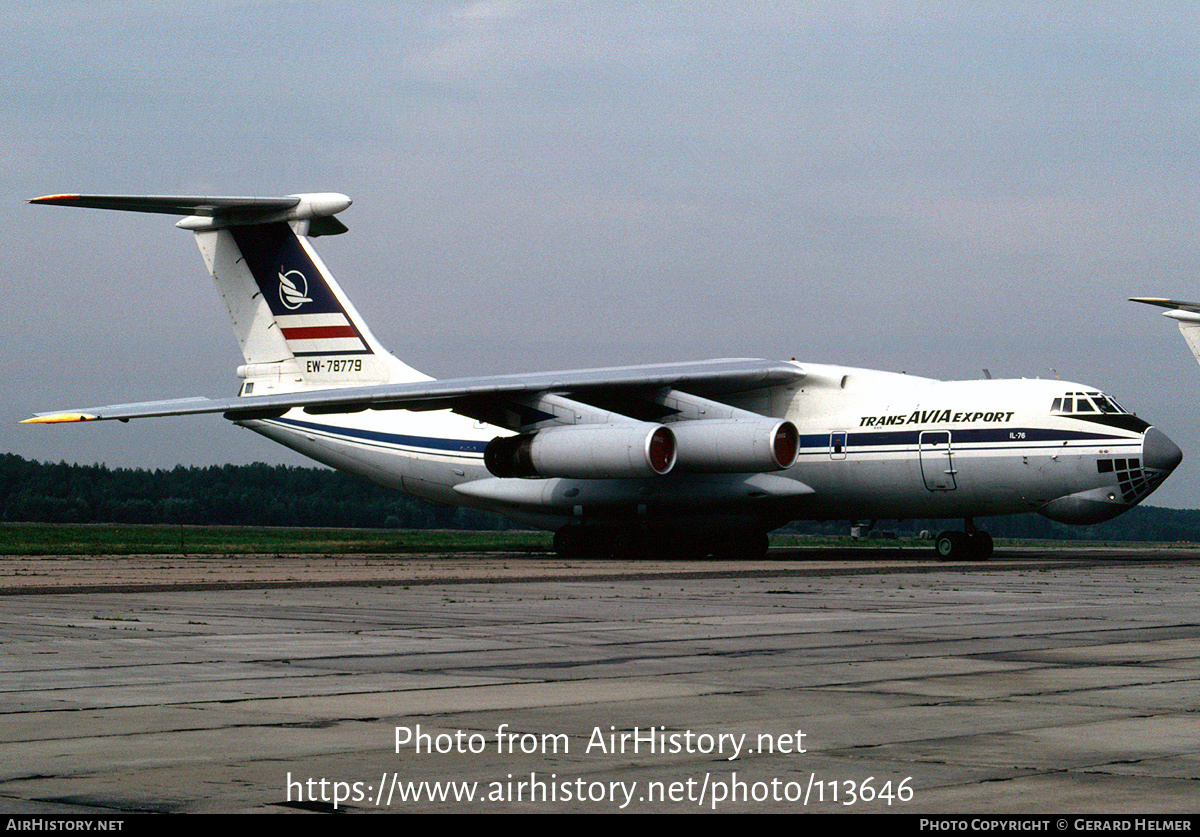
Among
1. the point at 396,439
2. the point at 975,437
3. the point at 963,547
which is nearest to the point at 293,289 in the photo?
the point at 396,439

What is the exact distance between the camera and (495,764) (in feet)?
18.9

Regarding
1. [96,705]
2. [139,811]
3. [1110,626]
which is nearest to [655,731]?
[139,811]

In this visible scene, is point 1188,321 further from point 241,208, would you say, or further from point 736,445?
point 241,208

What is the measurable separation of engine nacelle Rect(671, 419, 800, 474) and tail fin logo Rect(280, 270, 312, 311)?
9.24 meters

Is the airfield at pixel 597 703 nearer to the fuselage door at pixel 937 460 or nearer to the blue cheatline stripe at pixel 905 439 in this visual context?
the blue cheatline stripe at pixel 905 439

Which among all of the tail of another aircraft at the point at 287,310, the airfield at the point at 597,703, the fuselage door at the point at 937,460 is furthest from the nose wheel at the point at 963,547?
the tail of another aircraft at the point at 287,310

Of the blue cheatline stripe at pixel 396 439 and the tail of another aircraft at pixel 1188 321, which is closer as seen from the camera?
the tail of another aircraft at pixel 1188 321

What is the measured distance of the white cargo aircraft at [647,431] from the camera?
2488cm

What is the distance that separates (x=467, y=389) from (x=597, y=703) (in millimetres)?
19224

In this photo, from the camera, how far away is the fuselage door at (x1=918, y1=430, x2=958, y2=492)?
995 inches

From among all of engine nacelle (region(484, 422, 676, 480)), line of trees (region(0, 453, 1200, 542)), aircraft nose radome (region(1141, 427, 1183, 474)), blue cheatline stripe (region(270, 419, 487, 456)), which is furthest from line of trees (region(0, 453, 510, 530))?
aircraft nose radome (region(1141, 427, 1183, 474))

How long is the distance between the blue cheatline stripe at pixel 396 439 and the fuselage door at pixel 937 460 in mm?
9250

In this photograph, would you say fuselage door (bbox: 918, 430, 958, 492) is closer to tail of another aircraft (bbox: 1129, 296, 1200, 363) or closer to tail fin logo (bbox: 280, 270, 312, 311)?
tail of another aircraft (bbox: 1129, 296, 1200, 363)

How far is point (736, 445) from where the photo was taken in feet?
83.0
